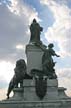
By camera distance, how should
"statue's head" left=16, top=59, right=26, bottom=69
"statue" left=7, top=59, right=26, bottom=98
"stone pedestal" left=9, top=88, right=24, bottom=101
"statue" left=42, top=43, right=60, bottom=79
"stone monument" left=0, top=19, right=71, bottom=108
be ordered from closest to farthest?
1. "stone monument" left=0, top=19, right=71, bottom=108
2. "stone pedestal" left=9, top=88, right=24, bottom=101
3. "statue" left=7, top=59, right=26, bottom=98
4. "statue's head" left=16, top=59, right=26, bottom=69
5. "statue" left=42, top=43, right=60, bottom=79

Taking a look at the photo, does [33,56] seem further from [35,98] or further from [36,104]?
[36,104]

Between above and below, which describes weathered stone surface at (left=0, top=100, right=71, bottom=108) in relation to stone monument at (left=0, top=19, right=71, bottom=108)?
below

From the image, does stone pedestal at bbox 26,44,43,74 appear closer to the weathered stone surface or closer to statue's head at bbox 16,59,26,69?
statue's head at bbox 16,59,26,69

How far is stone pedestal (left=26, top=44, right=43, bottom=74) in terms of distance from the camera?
21377mm

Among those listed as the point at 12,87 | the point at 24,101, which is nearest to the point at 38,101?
the point at 24,101

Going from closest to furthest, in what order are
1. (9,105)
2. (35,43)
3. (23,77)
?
(9,105) → (23,77) → (35,43)

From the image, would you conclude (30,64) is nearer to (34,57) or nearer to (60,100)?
(34,57)

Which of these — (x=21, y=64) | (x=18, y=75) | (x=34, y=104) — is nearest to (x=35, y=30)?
(x=21, y=64)

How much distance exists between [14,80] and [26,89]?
3.41 ft

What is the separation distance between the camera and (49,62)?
20.8 m

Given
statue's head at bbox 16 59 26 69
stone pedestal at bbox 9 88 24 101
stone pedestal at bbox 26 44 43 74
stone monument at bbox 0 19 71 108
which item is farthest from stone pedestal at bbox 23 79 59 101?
stone pedestal at bbox 26 44 43 74

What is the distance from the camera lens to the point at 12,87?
20.6 metres

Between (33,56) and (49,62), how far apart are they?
4.43 ft

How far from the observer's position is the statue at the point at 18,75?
20438 mm
